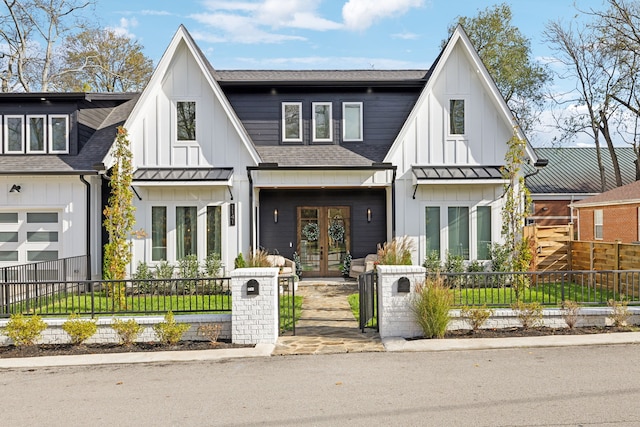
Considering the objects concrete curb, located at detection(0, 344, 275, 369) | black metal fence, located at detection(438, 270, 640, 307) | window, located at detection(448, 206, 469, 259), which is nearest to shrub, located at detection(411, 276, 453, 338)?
black metal fence, located at detection(438, 270, 640, 307)

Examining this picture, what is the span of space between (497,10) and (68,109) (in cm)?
2622

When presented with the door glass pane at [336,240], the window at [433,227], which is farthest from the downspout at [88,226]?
the window at [433,227]

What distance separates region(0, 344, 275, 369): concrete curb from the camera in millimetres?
8312

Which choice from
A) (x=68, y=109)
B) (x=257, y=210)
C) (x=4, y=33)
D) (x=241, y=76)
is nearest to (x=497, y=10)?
(x=241, y=76)

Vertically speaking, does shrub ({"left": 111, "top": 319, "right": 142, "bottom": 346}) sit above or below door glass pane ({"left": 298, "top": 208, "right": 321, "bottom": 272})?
below

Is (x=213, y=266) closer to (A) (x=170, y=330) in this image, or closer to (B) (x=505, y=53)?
(A) (x=170, y=330)

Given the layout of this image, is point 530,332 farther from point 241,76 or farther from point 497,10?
point 497,10

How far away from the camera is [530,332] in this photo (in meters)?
9.51

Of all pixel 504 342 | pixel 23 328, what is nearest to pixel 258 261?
pixel 23 328

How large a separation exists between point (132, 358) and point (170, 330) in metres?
0.82

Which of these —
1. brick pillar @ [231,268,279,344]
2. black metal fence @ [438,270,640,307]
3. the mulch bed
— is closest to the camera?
the mulch bed

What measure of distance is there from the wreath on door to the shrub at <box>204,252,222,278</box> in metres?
3.31

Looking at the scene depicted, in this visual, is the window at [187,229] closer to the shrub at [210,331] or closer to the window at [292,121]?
the window at [292,121]

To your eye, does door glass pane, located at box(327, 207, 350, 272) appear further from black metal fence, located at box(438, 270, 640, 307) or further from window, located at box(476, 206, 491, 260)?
black metal fence, located at box(438, 270, 640, 307)
